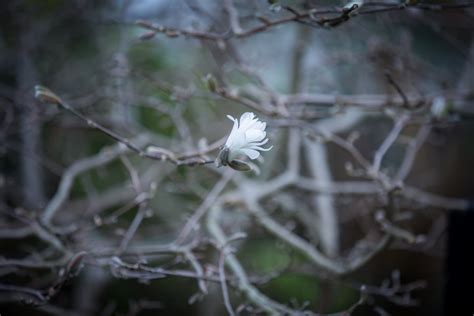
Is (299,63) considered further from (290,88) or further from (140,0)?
(140,0)

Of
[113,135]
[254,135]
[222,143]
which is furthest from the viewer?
[222,143]

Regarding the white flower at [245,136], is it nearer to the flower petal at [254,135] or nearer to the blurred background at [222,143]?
the flower petal at [254,135]

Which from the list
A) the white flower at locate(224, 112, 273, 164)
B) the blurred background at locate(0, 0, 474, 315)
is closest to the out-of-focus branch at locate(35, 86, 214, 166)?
the blurred background at locate(0, 0, 474, 315)

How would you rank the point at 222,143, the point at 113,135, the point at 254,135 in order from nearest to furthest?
the point at 254,135 < the point at 113,135 < the point at 222,143

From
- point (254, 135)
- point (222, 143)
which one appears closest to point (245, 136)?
point (254, 135)

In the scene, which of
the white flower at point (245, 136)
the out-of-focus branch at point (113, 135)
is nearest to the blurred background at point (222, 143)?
the out-of-focus branch at point (113, 135)

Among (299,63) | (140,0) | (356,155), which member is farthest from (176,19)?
(356,155)

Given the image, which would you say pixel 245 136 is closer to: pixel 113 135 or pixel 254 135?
pixel 254 135

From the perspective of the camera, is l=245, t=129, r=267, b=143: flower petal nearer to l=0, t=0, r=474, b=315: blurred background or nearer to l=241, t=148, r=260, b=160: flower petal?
l=241, t=148, r=260, b=160: flower petal
